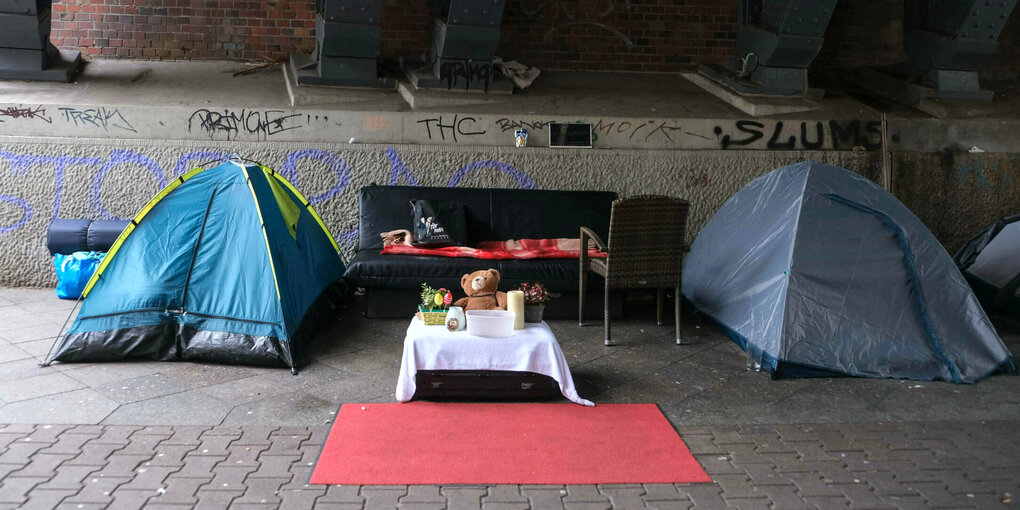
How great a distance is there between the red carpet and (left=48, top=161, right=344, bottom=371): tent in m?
1.05

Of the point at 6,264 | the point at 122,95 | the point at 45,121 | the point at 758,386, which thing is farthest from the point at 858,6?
the point at 6,264

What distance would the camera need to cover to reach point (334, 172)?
698cm

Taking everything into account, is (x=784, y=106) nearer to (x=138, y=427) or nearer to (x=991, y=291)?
(x=991, y=291)

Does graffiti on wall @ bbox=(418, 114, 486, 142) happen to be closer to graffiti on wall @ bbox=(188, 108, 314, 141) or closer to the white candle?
graffiti on wall @ bbox=(188, 108, 314, 141)

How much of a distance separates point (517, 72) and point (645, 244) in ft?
10.1

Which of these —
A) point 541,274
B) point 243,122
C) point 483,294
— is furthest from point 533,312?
point 243,122

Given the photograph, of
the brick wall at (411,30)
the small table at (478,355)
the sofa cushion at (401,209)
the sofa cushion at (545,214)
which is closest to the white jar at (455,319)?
the small table at (478,355)

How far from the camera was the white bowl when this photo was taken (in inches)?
168

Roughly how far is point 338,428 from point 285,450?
1.06ft

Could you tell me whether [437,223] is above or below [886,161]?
below

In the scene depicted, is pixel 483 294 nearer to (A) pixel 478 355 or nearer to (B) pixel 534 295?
(B) pixel 534 295

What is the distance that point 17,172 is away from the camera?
6668 millimetres

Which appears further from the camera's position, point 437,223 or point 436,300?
point 437,223

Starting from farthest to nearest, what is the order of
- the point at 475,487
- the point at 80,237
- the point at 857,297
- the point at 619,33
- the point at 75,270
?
1. the point at 619,33
2. the point at 80,237
3. the point at 75,270
4. the point at 857,297
5. the point at 475,487
